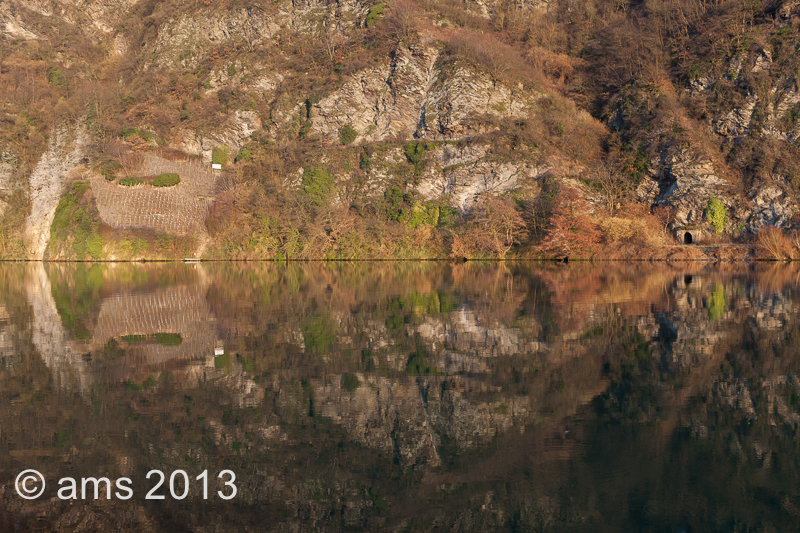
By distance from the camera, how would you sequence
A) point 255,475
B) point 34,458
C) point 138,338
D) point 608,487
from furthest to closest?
point 138,338 → point 34,458 → point 255,475 → point 608,487

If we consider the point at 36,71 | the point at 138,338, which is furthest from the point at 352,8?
the point at 138,338

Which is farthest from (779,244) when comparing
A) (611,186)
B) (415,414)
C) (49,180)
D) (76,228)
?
(49,180)

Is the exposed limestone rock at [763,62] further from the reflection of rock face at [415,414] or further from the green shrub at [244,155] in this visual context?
the reflection of rock face at [415,414]

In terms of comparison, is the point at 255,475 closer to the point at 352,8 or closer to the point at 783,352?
the point at 783,352

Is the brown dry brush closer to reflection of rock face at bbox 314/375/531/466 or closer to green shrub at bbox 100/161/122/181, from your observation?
reflection of rock face at bbox 314/375/531/466

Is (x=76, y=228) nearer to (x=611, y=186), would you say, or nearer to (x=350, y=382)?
(x=611, y=186)

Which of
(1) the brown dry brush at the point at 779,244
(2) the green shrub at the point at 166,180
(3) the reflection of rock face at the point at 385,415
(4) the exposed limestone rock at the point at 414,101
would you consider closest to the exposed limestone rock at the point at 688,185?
(1) the brown dry brush at the point at 779,244

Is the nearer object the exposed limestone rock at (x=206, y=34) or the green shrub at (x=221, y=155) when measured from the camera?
Answer: the green shrub at (x=221, y=155)
